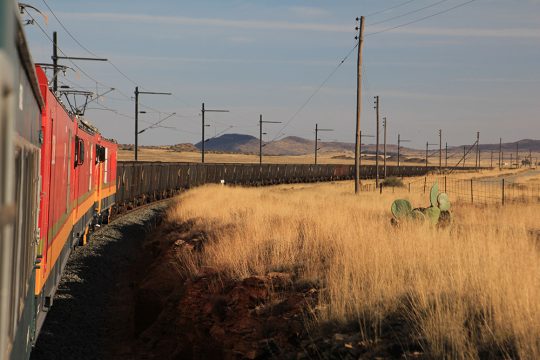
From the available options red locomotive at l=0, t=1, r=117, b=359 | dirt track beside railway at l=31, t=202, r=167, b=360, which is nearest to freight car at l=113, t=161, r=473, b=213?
dirt track beside railway at l=31, t=202, r=167, b=360

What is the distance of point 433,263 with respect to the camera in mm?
8617

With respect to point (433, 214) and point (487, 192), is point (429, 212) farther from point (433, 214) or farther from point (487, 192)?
point (487, 192)

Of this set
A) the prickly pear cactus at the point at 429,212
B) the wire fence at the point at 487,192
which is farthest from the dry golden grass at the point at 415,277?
the wire fence at the point at 487,192

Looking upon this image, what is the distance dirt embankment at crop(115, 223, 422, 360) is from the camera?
6504mm

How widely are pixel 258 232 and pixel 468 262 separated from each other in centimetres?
548

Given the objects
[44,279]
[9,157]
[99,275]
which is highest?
[9,157]

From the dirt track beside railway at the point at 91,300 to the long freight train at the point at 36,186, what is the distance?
91 cm

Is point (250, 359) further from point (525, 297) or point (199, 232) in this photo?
point (199, 232)

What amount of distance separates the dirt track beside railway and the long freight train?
0.91 meters

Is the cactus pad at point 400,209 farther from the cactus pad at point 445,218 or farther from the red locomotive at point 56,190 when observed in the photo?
the red locomotive at point 56,190

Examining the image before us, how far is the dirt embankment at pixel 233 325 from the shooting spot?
6.50m

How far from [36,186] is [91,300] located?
8388mm

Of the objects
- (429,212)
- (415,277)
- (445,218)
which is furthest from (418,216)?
(415,277)

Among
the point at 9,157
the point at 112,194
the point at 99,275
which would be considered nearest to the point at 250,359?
the point at 9,157
